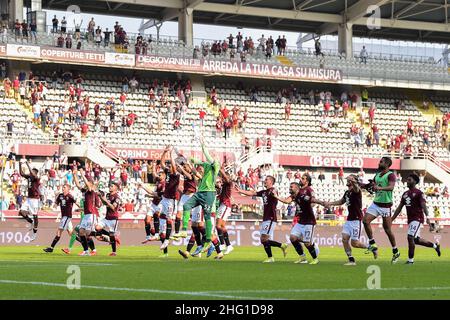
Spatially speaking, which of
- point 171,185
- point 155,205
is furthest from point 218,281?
point 155,205

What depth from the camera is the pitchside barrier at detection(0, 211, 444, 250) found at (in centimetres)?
3794

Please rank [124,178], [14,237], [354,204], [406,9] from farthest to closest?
1. [406,9]
2. [124,178]
3. [14,237]
4. [354,204]

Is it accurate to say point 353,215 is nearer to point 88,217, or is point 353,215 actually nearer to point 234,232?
point 88,217

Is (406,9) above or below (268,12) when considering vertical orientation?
above

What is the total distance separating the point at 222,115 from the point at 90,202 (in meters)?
31.2

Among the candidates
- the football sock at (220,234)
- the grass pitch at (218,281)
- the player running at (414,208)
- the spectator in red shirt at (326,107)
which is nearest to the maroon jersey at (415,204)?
the player running at (414,208)

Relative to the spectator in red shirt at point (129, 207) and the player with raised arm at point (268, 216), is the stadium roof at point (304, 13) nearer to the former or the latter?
the spectator in red shirt at point (129, 207)

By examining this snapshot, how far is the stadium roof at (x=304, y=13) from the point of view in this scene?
63.1 meters

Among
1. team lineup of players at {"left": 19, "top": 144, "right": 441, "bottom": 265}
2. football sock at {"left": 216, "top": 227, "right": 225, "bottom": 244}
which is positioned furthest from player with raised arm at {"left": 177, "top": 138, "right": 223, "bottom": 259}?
football sock at {"left": 216, "top": 227, "right": 225, "bottom": 244}

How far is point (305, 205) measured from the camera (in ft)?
78.0

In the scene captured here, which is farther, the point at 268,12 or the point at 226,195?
the point at 268,12

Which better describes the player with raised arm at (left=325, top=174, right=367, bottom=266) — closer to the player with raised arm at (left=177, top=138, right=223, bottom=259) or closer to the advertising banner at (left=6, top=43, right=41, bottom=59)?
the player with raised arm at (left=177, top=138, right=223, bottom=259)

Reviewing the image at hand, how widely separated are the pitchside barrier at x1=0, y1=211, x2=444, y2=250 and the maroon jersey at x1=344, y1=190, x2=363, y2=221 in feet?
50.6
